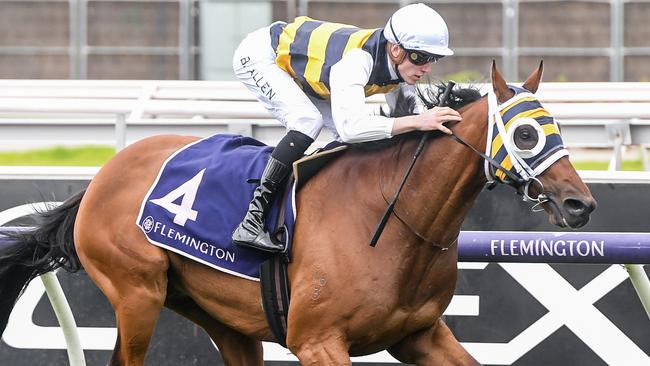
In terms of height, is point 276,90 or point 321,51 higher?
point 321,51

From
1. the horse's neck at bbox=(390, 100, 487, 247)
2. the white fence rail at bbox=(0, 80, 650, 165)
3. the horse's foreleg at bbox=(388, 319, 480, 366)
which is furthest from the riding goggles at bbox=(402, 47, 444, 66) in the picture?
the white fence rail at bbox=(0, 80, 650, 165)

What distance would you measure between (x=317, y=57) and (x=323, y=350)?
100 cm

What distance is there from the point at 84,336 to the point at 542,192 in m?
2.44

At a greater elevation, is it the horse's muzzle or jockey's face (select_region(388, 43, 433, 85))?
jockey's face (select_region(388, 43, 433, 85))

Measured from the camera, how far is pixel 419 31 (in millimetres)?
4020

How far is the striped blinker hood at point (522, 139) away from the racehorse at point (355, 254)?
20mm

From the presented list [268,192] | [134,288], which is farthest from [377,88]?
[134,288]

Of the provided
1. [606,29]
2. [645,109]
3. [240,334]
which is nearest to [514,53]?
[606,29]

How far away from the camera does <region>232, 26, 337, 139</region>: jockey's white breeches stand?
429 cm

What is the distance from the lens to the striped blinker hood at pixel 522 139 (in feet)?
12.2

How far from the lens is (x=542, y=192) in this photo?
3.73 m

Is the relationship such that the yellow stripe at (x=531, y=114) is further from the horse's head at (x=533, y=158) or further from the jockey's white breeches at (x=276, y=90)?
the jockey's white breeches at (x=276, y=90)

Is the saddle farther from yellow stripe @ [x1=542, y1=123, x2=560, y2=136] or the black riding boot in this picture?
yellow stripe @ [x1=542, y1=123, x2=560, y2=136]

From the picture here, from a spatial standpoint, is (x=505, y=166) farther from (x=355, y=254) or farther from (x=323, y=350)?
(x=323, y=350)
